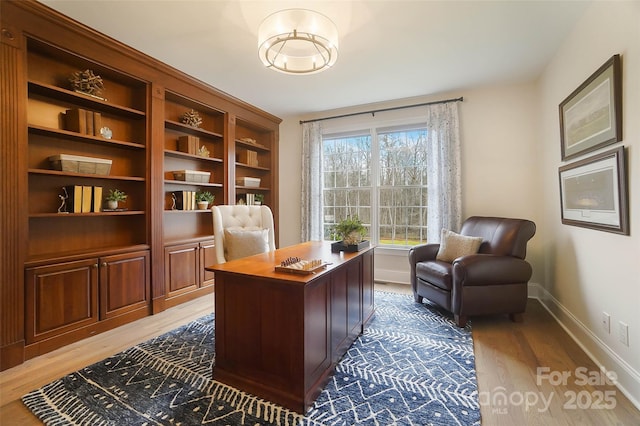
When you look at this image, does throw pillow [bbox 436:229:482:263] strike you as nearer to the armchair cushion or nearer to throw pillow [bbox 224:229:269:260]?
the armchair cushion

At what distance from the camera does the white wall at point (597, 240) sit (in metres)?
1.71

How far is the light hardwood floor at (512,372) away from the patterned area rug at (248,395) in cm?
11

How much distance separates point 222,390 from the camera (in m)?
1.77

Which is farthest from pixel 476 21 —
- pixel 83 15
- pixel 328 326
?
pixel 83 15

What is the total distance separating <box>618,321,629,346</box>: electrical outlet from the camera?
1.78 metres

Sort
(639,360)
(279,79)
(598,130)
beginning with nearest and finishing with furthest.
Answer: (639,360)
(598,130)
(279,79)

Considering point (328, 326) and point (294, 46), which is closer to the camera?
point (328, 326)

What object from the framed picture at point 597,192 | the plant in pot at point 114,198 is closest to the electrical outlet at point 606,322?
the framed picture at point 597,192

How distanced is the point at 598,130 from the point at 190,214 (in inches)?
166

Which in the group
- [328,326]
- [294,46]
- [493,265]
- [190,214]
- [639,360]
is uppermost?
[294,46]

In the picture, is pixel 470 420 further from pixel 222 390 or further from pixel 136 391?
pixel 136 391

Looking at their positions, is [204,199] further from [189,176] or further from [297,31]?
[297,31]

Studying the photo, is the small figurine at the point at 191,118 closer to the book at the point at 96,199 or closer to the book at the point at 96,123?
the book at the point at 96,123

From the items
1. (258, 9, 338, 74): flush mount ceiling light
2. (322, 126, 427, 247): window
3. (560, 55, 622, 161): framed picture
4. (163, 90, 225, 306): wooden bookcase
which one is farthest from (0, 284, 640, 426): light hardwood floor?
(258, 9, 338, 74): flush mount ceiling light
